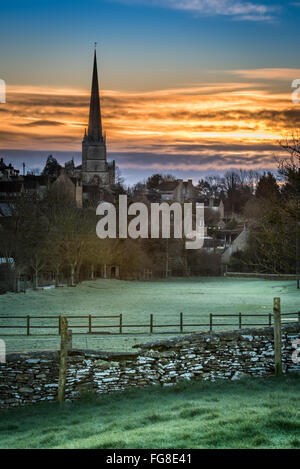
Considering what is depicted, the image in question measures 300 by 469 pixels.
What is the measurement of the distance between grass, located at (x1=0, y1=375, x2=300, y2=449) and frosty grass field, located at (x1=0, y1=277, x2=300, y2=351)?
280 inches

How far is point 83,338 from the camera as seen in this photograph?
87.9 ft

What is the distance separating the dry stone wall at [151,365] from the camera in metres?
14.8

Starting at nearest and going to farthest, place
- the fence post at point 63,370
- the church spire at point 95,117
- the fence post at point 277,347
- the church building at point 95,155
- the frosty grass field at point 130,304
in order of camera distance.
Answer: the fence post at point 63,370, the fence post at point 277,347, the frosty grass field at point 130,304, the church spire at point 95,117, the church building at point 95,155

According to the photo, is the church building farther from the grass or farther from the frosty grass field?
the grass

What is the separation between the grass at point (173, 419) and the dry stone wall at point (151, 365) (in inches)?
18.3

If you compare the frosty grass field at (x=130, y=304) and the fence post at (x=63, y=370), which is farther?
the frosty grass field at (x=130, y=304)

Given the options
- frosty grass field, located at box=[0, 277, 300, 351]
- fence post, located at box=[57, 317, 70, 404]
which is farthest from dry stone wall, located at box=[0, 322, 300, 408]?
frosty grass field, located at box=[0, 277, 300, 351]

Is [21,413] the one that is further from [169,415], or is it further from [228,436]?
[228,436]

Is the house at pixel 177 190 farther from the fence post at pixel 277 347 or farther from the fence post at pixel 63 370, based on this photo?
the fence post at pixel 63 370

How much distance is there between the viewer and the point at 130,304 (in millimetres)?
48281

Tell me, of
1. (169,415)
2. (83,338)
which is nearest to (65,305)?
(83,338)

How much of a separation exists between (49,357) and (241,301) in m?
37.2

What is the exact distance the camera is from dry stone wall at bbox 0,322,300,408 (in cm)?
1484

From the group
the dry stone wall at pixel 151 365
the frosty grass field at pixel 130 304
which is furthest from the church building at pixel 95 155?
the dry stone wall at pixel 151 365
